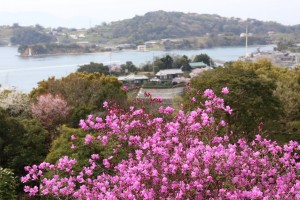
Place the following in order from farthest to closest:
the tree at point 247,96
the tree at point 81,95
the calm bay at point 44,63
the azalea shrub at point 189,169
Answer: the calm bay at point 44,63, the tree at point 81,95, the tree at point 247,96, the azalea shrub at point 189,169

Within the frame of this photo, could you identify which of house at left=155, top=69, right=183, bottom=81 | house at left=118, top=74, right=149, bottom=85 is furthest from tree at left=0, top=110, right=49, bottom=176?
house at left=155, top=69, right=183, bottom=81

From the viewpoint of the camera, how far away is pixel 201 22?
177000mm

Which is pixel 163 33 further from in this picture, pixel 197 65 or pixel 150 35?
pixel 197 65

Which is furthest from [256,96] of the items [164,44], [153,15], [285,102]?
[153,15]

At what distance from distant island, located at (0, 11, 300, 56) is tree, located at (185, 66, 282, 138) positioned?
99.9 metres

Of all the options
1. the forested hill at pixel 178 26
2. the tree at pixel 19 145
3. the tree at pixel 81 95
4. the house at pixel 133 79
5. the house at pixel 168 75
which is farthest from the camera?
the forested hill at pixel 178 26

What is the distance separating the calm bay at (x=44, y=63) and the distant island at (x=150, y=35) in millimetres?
4031

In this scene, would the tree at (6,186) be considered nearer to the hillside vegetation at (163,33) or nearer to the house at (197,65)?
the house at (197,65)

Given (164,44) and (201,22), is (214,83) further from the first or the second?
(201,22)

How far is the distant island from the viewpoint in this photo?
12862 centimetres

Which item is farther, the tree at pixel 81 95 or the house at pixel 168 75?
the house at pixel 168 75

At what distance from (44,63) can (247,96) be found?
8806 centimetres

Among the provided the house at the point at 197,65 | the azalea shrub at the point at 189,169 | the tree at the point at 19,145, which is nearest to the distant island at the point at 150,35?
the house at the point at 197,65

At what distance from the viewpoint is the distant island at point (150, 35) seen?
128625 mm
